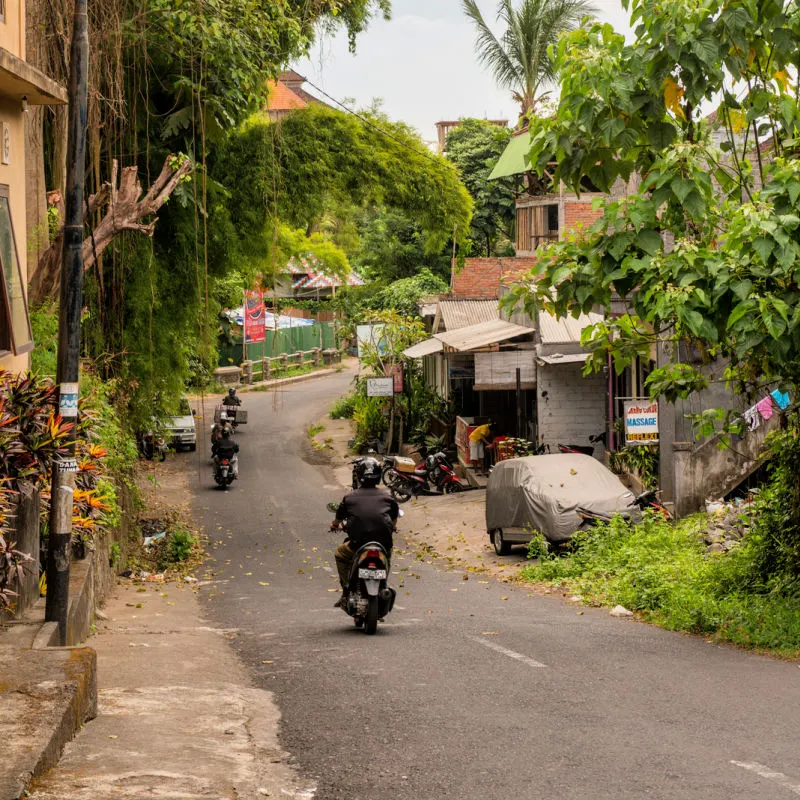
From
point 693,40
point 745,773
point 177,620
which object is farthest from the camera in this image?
point 177,620

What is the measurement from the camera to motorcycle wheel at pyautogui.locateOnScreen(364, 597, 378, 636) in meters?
11.0

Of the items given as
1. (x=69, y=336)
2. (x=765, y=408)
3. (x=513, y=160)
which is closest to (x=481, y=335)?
(x=765, y=408)

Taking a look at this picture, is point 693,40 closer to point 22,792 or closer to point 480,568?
point 22,792

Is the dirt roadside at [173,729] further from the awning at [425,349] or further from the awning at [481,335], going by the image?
the awning at [425,349]

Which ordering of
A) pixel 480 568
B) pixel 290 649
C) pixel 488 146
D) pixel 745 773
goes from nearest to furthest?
pixel 745 773
pixel 290 649
pixel 480 568
pixel 488 146

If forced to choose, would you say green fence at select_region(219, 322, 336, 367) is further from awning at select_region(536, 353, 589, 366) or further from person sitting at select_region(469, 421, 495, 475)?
awning at select_region(536, 353, 589, 366)

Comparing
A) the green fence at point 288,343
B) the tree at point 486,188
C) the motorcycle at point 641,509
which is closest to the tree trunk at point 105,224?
the motorcycle at point 641,509

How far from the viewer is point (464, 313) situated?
31969 mm

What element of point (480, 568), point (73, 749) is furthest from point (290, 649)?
point (480, 568)

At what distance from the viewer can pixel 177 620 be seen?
42.4ft

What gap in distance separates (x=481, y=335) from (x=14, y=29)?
15733 mm

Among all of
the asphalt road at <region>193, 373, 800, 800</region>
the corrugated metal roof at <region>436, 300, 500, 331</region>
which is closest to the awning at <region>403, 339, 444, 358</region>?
the corrugated metal roof at <region>436, 300, 500, 331</region>

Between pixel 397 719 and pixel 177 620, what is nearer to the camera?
pixel 397 719

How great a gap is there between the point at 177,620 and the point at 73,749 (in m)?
6.75
